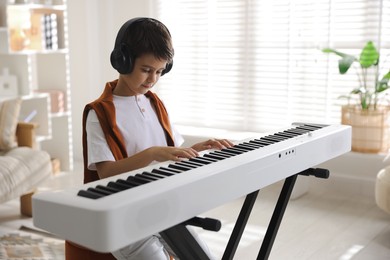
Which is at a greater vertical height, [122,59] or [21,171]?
[122,59]

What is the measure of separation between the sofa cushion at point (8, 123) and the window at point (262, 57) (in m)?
1.71

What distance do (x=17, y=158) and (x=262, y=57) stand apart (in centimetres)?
216

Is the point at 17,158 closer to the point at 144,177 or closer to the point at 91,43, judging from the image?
the point at 91,43

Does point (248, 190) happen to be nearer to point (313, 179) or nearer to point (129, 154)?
Result: point (129, 154)

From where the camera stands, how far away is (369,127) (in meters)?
4.00

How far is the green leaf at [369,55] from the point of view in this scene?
3912 mm

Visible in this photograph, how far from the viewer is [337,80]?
A: 4.35m

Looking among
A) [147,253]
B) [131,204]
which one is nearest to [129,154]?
[147,253]

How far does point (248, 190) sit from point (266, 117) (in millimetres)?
3267

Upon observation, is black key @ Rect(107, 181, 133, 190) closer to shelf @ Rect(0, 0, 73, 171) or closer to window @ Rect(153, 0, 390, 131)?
shelf @ Rect(0, 0, 73, 171)

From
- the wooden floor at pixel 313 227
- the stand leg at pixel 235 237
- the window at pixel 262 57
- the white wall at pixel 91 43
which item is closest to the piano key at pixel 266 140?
the stand leg at pixel 235 237

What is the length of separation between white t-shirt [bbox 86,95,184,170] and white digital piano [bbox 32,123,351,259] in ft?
0.90

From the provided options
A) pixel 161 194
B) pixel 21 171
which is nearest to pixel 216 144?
pixel 161 194

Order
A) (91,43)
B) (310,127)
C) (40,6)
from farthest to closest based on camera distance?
1. (91,43)
2. (40,6)
3. (310,127)
